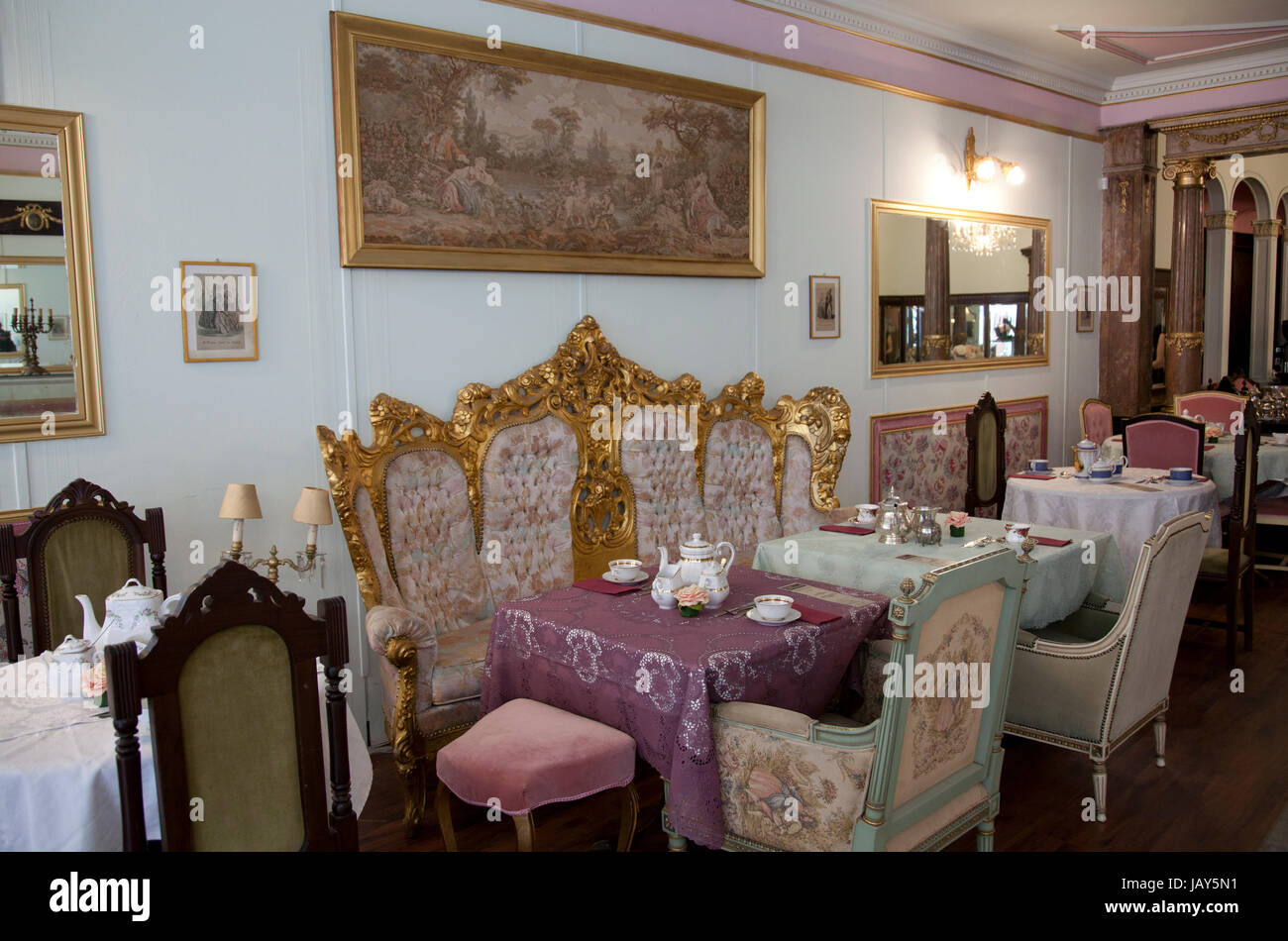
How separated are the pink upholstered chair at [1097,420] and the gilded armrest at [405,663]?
599 cm

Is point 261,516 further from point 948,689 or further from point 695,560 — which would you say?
point 948,689

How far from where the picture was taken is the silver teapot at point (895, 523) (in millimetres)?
4094

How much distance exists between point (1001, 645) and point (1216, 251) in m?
11.1

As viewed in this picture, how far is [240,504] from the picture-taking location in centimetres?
349

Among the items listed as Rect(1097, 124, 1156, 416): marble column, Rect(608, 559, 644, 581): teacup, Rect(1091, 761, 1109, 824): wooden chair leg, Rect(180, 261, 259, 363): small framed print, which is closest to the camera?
Rect(1091, 761, 1109, 824): wooden chair leg

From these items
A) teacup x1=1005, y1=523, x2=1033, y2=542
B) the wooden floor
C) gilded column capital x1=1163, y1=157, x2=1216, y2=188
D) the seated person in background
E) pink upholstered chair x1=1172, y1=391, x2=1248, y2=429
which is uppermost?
gilded column capital x1=1163, y1=157, x2=1216, y2=188

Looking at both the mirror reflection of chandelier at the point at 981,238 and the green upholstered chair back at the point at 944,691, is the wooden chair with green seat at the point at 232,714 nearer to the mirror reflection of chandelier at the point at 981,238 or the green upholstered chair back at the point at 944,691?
the green upholstered chair back at the point at 944,691

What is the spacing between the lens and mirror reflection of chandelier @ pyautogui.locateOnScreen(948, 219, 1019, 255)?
702 centimetres

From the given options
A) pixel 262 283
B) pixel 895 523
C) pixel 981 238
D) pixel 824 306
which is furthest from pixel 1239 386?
pixel 262 283

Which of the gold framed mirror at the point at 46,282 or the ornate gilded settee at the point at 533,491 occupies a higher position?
the gold framed mirror at the point at 46,282

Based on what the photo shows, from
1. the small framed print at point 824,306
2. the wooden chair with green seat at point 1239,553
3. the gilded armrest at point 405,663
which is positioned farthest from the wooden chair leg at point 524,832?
the small framed print at point 824,306

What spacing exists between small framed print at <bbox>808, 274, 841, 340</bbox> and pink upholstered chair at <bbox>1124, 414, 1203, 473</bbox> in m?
1.92

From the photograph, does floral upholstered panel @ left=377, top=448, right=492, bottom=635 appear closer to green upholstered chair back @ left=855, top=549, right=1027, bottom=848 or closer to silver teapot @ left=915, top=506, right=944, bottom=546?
silver teapot @ left=915, top=506, right=944, bottom=546

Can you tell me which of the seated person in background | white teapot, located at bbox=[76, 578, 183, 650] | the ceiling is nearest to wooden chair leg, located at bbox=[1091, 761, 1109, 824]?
white teapot, located at bbox=[76, 578, 183, 650]
